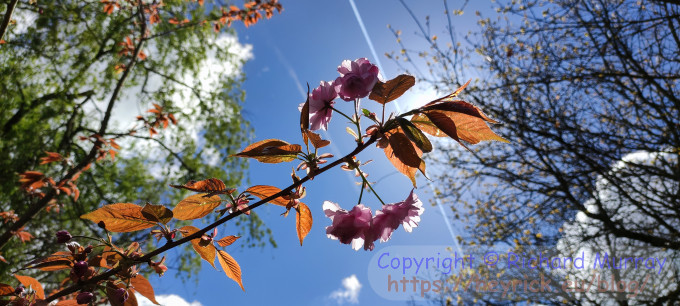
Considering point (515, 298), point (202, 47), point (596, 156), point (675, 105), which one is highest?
point (202, 47)

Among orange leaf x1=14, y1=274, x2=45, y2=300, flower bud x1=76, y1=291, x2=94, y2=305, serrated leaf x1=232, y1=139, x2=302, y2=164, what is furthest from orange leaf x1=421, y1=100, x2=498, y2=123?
orange leaf x1=14, y1=274, x2=45, y2=300

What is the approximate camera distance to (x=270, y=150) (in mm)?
559

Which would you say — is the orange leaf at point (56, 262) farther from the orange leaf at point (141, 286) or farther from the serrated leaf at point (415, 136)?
the serrated leaf at point (415, 136)

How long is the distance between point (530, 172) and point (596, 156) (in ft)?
1.95

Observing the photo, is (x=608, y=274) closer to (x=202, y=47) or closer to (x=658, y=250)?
(x=658, y=250)

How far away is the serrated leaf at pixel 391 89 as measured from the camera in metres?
0.58

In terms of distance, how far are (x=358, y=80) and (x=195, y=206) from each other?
0.99 ft

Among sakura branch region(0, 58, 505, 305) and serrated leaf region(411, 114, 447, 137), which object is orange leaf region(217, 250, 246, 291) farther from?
serrated leaf region(411, 114, 447, 137)

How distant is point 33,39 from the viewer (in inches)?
160

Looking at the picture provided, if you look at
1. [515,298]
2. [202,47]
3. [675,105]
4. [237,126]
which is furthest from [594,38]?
[202,47]

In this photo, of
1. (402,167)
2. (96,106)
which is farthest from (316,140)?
(96,106)

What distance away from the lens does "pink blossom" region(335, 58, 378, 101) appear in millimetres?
571

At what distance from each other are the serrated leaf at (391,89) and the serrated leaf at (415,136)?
74mm

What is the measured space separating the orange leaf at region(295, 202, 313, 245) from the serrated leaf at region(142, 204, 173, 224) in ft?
0.63
